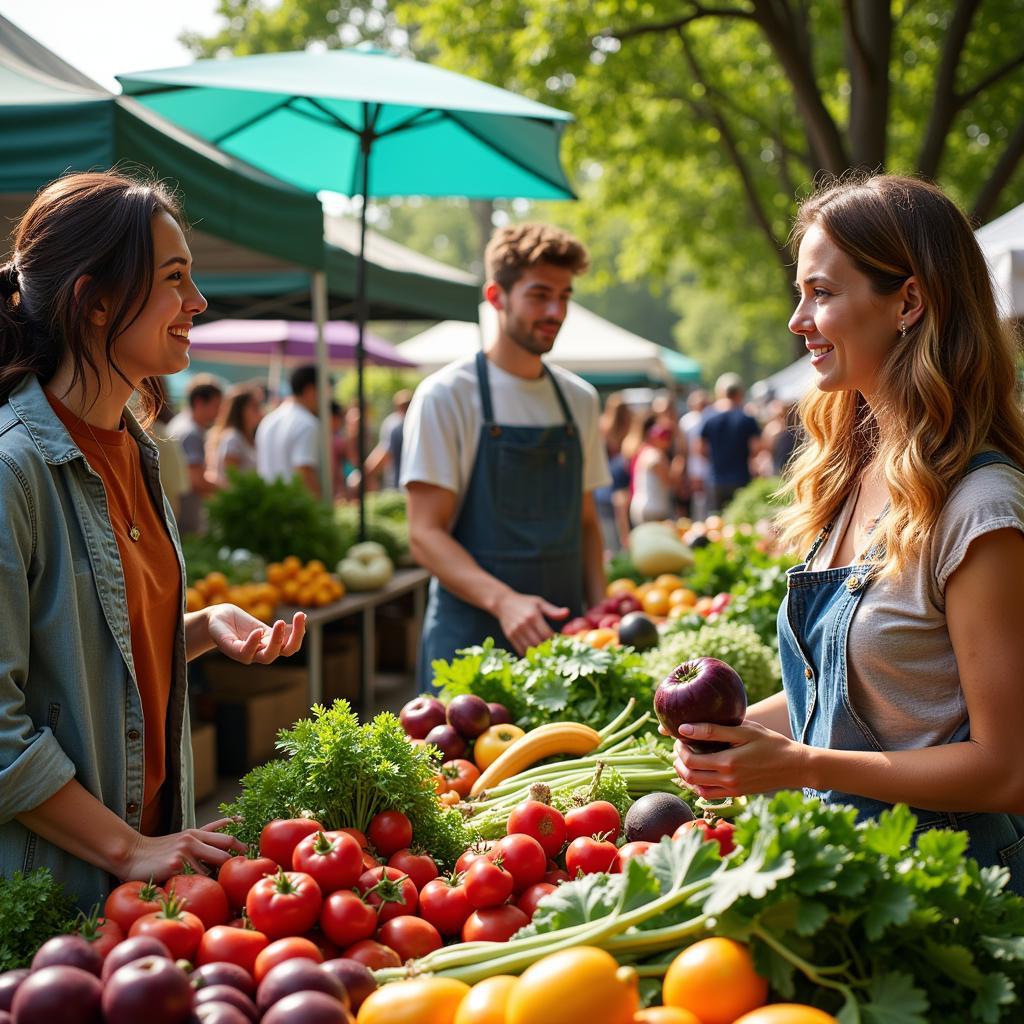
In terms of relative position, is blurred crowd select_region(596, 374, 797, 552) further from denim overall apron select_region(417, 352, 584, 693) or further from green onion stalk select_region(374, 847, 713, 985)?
green onion stalk select_region(374, 847, 713, 985)

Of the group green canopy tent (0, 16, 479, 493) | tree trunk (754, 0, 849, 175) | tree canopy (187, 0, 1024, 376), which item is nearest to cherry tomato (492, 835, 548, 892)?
green canopy tent (0, 16, 479, 493)

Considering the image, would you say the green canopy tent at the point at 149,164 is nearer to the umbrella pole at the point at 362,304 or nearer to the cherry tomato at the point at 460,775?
the umbrella pole at the point at 362,304

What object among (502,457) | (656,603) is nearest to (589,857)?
(502,457)

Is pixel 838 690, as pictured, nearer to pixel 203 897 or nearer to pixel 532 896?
pixel 532 896

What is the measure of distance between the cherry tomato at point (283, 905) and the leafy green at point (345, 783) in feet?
0.93

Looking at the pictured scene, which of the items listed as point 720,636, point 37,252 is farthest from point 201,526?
point 37,252

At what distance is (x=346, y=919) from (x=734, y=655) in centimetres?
196

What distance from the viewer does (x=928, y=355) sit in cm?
195

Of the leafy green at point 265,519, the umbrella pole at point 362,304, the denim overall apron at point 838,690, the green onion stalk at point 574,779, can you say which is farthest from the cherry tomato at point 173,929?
the leafy green at point 265,519

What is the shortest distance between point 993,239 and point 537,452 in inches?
156

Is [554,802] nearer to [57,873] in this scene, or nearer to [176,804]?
[176,804]

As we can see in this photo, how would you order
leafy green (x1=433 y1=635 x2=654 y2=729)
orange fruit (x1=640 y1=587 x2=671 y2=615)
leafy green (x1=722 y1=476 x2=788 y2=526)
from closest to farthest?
leafy green (x1=433 y1=635 x2=654 y2=729), orange fruit (x1=640 y1=587 x2=671 y2=615), leafy green (x1=722 y1=476 x2=788 y2=526)

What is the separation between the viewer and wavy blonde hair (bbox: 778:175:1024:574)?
190 cm

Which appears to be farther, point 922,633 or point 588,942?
point 922,633
